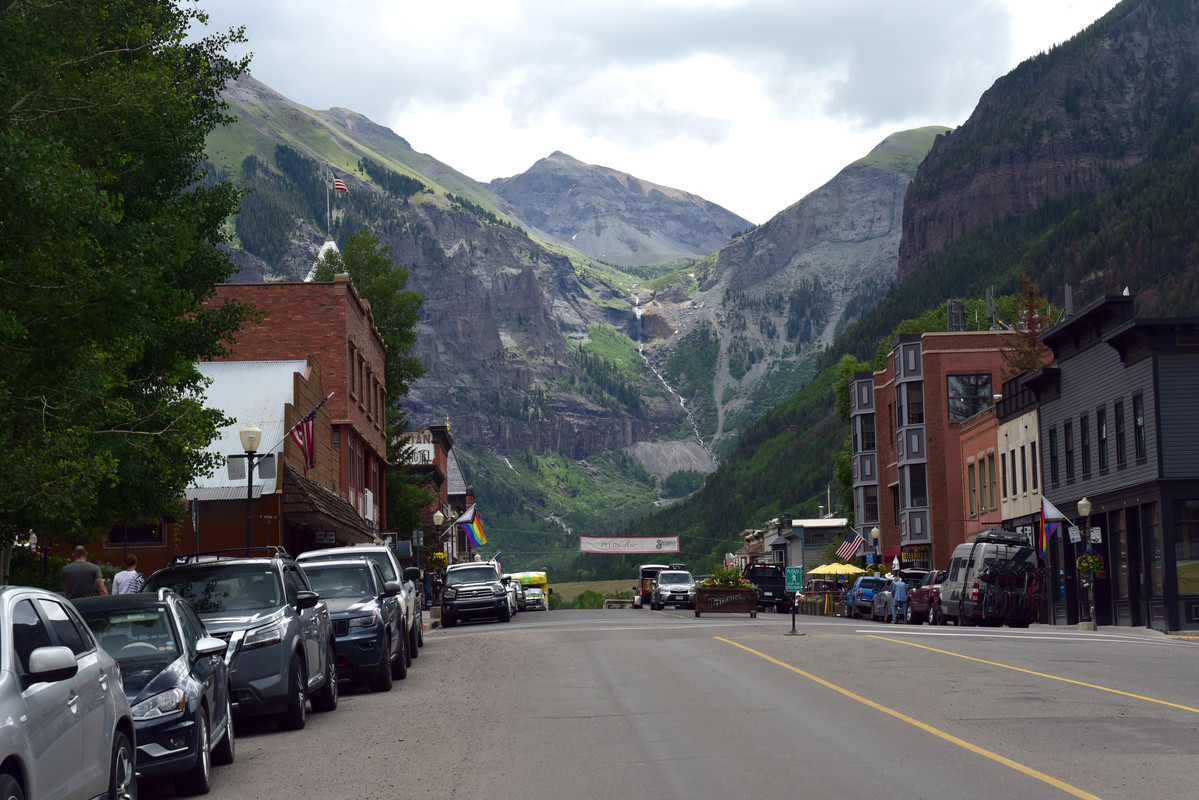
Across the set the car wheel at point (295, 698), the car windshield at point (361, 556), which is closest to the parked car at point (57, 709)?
the car wheel at point (295, 698)

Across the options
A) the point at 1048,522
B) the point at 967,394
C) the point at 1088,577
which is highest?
the point at 967,394

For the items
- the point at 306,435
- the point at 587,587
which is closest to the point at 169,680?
the point at 306,435

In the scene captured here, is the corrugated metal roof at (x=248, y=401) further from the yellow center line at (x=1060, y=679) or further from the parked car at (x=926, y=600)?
the parked car at (x=926, y=600)

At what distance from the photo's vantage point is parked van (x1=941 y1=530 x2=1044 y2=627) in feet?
130

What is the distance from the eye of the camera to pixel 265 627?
14711mm

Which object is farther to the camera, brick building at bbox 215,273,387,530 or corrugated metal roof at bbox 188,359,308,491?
brick building at bbox 215,273,387,530

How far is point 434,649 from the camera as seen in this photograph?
98.1ft

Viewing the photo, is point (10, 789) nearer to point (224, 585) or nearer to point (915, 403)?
point (224, 585)

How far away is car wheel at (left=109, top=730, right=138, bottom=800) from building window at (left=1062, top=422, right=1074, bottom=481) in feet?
137

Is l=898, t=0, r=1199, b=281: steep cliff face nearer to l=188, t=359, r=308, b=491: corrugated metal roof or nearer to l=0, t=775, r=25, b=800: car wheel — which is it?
l=188, t=359, r=308, b=491: corrugated metal roof

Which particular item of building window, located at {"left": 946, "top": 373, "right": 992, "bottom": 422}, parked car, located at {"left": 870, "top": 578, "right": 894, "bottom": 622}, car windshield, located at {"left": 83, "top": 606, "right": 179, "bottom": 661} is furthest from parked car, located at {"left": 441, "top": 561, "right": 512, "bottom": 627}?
car windshield, located at {"left": 83, "top": 606, "right": 179, "bottom": 661}

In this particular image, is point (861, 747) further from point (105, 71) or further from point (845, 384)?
point (845, 384)

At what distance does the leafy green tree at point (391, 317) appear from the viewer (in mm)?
64125

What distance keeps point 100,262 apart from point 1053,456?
3998cm
